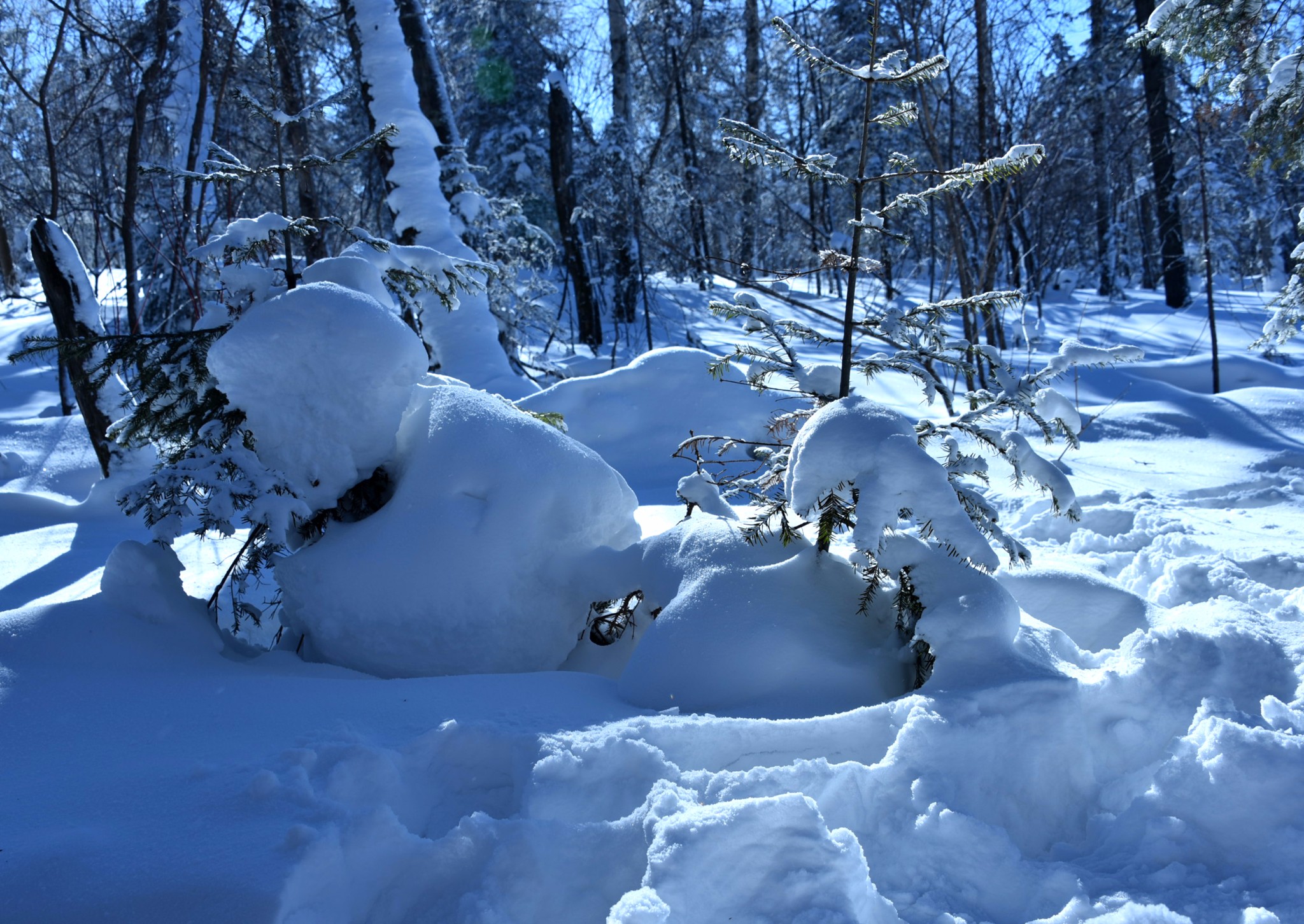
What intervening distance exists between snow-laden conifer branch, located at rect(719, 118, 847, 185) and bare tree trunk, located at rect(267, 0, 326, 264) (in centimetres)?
344

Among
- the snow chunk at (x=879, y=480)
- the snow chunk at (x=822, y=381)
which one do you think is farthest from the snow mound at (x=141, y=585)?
the snow chunk at (x=822, y=381)

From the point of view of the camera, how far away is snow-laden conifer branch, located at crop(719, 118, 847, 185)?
291 centimetres

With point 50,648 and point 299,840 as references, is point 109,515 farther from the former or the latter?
point 299,840

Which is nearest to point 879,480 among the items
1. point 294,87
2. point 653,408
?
point 653,408

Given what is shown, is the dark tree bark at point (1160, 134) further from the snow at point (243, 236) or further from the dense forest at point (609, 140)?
the snow at point (243, 236)

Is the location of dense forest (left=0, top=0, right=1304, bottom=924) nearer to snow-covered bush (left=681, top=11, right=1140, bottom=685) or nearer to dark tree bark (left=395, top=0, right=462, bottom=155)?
snow-covered bush (left=681, top=11, right=1140, bottom=685)

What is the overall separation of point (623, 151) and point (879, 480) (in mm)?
11030

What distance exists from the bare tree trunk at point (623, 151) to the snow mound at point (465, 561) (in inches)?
371

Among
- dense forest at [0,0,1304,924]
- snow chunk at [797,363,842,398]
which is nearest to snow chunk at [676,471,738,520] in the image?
dense forest at [0,0,1304,924]

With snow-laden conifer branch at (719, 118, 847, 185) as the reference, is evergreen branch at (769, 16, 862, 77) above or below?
above

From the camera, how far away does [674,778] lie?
1.98 m

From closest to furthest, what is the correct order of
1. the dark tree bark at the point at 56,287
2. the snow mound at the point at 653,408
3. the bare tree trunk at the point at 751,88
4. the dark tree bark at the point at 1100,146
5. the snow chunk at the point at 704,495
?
the snow chunk at the point at 704,495, the dark tree bark at the point at 56,287, the snow mound at the point at 653,408, the dark tree bark at the point at 1100,146, the bare tree trunk at the point at 751,88

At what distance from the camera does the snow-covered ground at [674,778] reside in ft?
5.40

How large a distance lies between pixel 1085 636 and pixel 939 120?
979 cm
